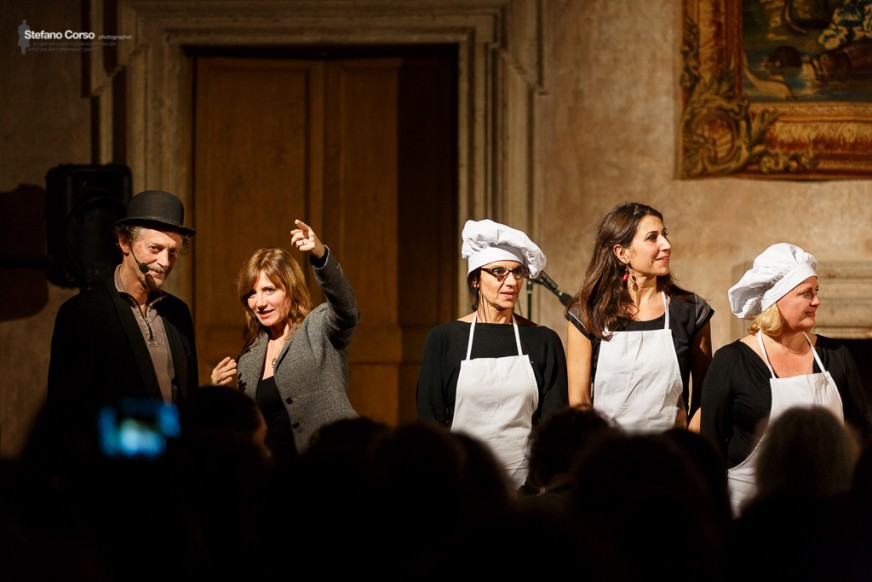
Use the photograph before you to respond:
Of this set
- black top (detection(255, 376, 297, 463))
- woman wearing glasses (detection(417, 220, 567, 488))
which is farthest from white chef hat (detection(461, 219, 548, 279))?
black top (detection(255, 376, 297, 463))

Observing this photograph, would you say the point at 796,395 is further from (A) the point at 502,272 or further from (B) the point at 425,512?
(B) the point at 425,512

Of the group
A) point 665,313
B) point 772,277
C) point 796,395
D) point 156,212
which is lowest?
point 796,395

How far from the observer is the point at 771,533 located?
175 centimetres

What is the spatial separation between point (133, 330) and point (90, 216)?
6.55 feet

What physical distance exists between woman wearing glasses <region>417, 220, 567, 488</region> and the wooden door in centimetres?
209

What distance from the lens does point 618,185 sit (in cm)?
560

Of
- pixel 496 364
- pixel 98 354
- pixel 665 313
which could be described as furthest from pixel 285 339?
pixel 665 313

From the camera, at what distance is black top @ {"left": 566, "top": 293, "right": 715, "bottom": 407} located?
12.4ft

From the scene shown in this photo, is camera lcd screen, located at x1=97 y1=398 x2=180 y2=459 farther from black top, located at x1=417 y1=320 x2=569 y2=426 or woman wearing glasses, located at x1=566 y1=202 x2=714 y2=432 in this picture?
woman wearing glasses, located at x1=566 y1=202 x2=714 y2=432

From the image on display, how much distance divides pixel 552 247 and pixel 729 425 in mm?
2135

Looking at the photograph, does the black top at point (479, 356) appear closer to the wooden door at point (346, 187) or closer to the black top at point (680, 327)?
the black top at point (680, 327)

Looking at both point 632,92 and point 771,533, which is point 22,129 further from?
point 771,533

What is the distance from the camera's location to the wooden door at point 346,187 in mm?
5957

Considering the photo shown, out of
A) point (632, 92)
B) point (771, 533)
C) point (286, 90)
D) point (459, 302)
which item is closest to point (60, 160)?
point (286, 90)
